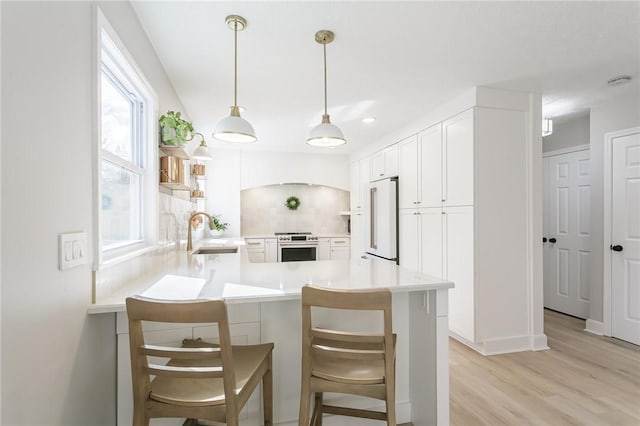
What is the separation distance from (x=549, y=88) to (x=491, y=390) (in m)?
2.51

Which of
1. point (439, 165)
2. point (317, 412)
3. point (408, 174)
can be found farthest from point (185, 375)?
point (408, 174)

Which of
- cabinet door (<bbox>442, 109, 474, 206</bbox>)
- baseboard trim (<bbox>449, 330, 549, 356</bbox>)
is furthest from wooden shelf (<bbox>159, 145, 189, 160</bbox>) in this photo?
baseboard trim (<bbox>449, 330, 549, 356</bbox>)

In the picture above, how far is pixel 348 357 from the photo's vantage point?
123cm

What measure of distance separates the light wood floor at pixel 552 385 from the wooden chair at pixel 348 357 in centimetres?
92

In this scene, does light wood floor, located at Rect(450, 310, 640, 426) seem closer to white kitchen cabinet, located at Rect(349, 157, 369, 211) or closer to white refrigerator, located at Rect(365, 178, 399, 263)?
white refrigerator, located at Rect(365, 178, 399, 263)

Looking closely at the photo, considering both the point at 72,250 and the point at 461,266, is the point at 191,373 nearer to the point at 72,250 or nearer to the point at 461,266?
the point at 72,250

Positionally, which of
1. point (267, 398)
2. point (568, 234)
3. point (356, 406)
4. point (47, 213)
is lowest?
point (356, 406)

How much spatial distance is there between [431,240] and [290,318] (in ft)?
7.24

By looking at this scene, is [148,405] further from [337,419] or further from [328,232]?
[328,232]

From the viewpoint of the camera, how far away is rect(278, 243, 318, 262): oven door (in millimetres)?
5180

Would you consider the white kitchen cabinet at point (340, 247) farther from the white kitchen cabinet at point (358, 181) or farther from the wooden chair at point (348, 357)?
the wooden chair at point (348, 357)

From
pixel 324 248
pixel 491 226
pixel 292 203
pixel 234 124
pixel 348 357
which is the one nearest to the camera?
pixel 348 357

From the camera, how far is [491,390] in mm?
2150

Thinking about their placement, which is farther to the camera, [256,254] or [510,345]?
[256,254]
